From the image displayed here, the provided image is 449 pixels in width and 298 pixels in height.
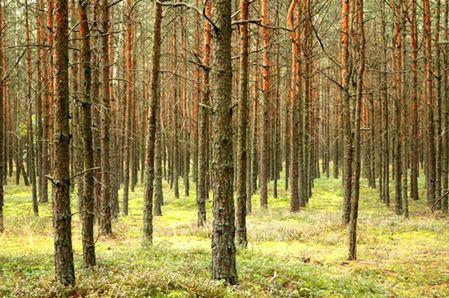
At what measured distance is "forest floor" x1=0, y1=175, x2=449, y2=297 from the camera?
6516 mm

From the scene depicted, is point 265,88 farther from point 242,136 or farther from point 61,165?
point 61,165

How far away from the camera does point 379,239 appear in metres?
14.1

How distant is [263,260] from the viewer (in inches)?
371

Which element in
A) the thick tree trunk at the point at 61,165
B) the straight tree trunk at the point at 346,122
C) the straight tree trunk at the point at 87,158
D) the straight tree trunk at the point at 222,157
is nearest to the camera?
the thick tree trunk at the point at 61,165

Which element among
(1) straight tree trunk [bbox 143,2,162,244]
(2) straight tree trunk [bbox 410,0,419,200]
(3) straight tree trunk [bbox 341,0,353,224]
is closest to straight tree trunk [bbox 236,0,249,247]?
(1) straight tree trunk [bbox 143,2,162,244]

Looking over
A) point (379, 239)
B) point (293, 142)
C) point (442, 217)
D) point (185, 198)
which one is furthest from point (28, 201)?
point (442, 217)

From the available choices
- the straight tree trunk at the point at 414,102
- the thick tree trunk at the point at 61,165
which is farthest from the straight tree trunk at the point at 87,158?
the straight tree trunk at the point at 414,102

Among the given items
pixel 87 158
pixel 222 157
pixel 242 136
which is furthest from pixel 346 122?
pixel 87 158

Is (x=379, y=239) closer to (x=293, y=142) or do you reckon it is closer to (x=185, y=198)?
(x=293, y=142)

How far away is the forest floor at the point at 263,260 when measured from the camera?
652cm

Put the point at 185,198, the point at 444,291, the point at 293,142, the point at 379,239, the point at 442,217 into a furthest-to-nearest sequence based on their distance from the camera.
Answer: the point at 185,198 < the point at 293,142 < the point at 442,217 < the point at 379,239 < the point at 444,291

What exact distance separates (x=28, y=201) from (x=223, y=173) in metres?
23.7

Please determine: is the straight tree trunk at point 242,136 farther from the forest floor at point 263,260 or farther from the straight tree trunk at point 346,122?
the straight tree trunk at point 346,122

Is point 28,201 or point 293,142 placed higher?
point 293,142
